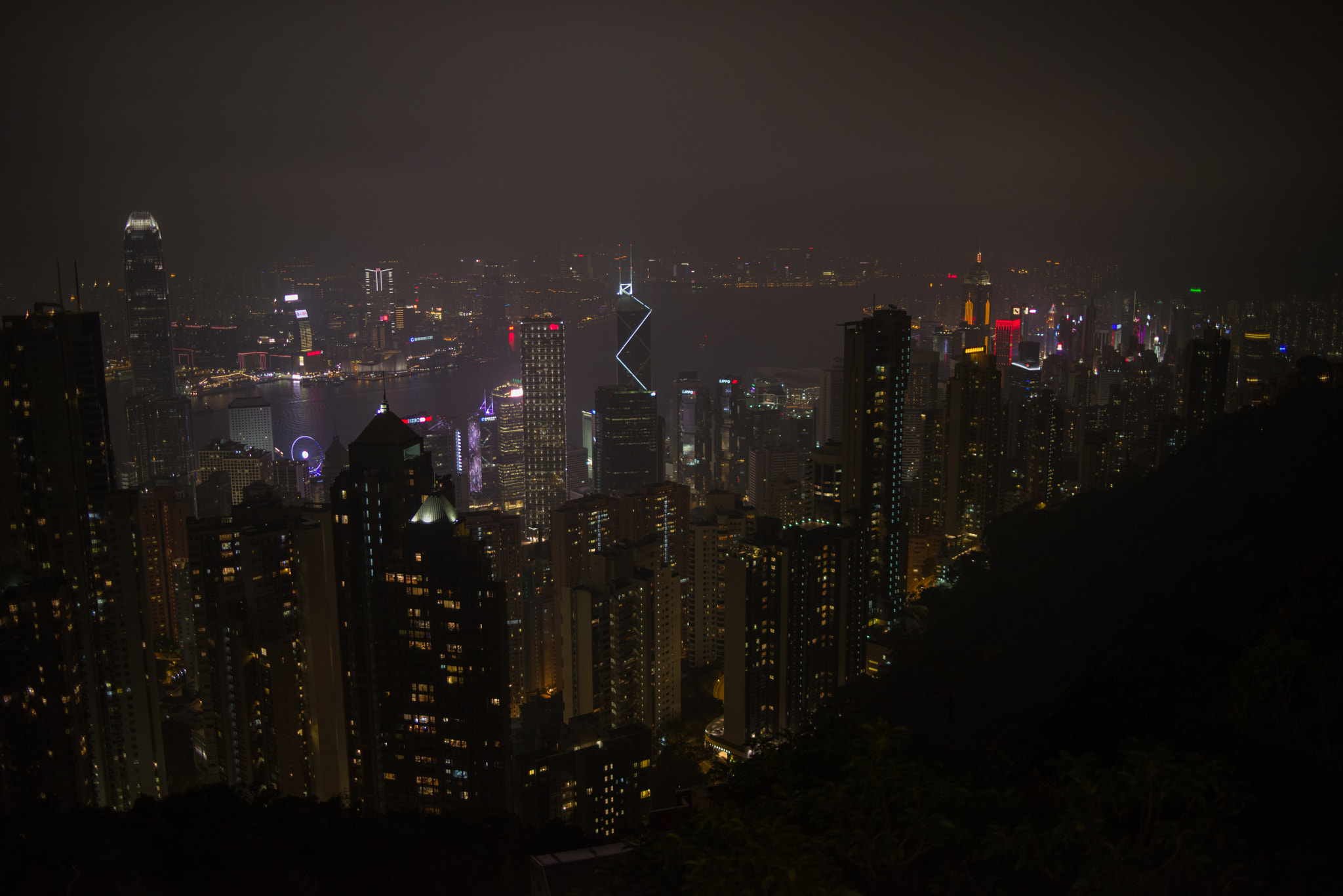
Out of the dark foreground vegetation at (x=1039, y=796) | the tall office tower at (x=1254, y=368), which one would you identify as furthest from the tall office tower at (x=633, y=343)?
the dark foreground vegetation at (x=1039, y=796)

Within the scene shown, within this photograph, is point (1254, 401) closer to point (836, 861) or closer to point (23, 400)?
point (836, 861)

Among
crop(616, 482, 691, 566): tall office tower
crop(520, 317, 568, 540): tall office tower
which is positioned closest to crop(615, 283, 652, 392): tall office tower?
crop(520, 317, 568, 540): tall office tower

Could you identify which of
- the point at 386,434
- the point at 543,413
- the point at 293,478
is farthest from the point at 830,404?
the point at 386,434

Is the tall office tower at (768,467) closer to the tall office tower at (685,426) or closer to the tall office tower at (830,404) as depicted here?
the tall office tower at (830,404)

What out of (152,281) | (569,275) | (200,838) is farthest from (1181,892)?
(569,275)

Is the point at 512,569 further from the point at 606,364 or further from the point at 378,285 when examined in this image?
the point at 606,364
